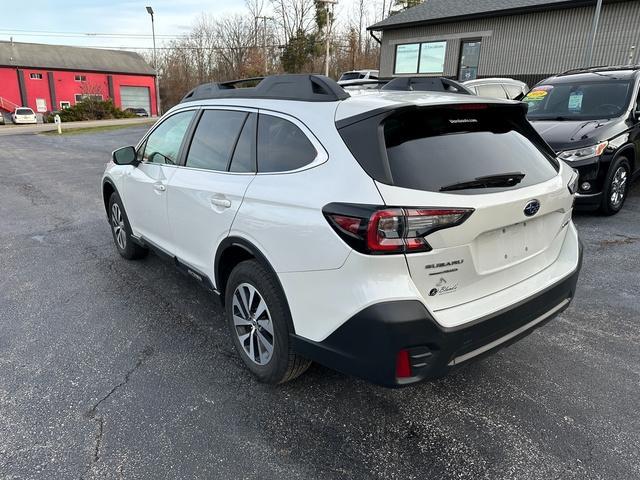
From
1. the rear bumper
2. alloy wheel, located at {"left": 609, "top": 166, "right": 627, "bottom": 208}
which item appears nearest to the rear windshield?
the rear bumper

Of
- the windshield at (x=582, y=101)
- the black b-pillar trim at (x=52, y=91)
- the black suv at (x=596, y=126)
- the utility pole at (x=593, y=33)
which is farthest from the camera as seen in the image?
the black b-pillar trim at (x=52, y=91)

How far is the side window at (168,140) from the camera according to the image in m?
3.71

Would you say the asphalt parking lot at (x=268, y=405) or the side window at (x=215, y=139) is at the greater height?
the side window at (x=215, y=139)

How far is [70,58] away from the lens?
52094 mm

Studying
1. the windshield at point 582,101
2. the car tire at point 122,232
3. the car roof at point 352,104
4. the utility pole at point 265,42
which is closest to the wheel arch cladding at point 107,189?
the car tire at point 122,232

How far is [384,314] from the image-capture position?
199cm

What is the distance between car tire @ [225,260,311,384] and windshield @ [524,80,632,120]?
6.26 m

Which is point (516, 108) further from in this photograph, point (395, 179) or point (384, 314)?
point (384, 314)

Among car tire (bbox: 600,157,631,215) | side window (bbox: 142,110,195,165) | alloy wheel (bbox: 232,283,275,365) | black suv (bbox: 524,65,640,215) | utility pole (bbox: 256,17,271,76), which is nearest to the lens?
alloy wheel (bbox: 232,283,275,365)

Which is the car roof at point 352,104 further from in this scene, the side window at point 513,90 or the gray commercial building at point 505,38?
the gray commercial building at point 505,38

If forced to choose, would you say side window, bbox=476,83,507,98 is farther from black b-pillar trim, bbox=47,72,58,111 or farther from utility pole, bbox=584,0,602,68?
black b-pillar trim, bbox=47,72,58,111

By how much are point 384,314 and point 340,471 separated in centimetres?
83

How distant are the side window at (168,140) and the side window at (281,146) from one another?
113 cm

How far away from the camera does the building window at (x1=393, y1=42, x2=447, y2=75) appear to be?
2336 centimetres
